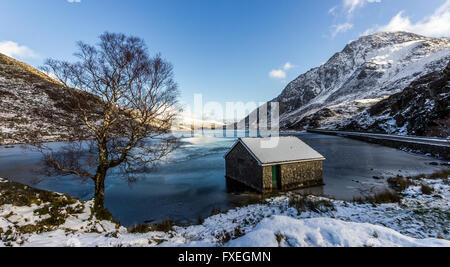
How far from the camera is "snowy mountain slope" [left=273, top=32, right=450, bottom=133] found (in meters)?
102

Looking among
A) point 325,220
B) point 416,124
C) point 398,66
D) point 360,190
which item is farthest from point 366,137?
point 398,66

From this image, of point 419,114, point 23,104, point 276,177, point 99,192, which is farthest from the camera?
point 23,104

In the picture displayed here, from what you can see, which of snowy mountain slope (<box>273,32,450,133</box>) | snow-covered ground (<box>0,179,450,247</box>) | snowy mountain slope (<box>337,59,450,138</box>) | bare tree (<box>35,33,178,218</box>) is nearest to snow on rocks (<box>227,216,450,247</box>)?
snow-covered ground (<box>0,179,450,247</box>)

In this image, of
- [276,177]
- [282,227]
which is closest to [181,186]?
[276,177]

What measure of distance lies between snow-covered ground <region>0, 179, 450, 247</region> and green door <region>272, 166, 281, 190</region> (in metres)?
2.76

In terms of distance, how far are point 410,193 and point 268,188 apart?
10643mm

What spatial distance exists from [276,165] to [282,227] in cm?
1128

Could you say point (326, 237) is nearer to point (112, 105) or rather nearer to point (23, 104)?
point (112, 105)

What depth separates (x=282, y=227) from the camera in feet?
19.4

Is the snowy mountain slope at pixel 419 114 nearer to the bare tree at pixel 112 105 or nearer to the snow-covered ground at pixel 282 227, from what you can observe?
the snow-covered ground at pixel 282 227

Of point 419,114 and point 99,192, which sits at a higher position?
point 419,114

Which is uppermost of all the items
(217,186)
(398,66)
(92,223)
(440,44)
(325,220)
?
(440,44)

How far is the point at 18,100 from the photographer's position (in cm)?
5803
